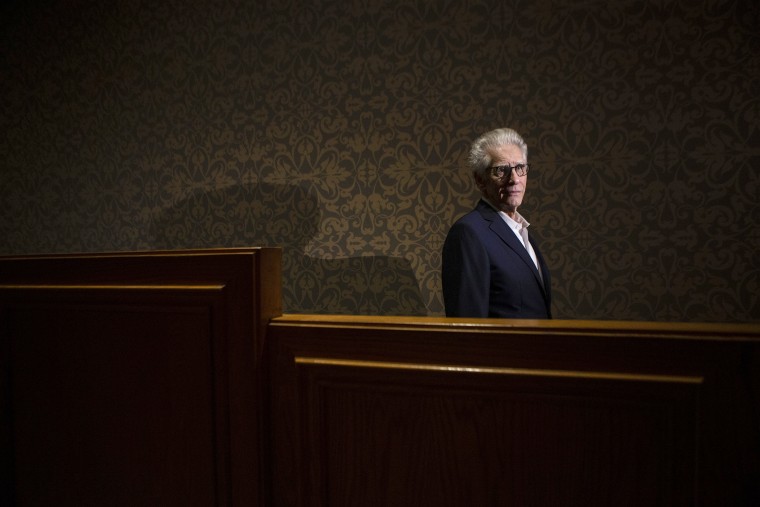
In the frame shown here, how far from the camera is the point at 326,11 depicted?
2074mm

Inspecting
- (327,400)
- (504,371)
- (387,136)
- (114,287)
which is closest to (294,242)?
(387,136)

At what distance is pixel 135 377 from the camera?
28.5 inches

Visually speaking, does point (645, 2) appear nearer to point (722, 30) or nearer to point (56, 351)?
point (722, 30)

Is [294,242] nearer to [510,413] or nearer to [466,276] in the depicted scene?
[466,276]

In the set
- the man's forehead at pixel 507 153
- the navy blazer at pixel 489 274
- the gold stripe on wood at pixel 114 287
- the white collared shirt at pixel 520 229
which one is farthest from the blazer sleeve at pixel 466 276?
the gold stripe on wood at pixel 114 287

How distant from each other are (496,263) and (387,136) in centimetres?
94

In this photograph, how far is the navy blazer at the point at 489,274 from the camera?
4.12 ft

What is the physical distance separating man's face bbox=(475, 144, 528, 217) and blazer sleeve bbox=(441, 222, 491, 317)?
202 mm

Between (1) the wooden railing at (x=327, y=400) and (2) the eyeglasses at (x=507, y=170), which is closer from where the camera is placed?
(1) the wooden railing at (x=327, y=400)

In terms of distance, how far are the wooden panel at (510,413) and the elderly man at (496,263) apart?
645 mm

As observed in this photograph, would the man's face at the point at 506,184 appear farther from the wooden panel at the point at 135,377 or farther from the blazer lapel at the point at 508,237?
the wooden panel at the point at 135,377

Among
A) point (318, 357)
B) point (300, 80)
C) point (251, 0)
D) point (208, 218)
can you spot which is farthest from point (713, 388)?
point (251, 0)

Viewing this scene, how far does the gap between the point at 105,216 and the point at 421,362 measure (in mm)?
2362

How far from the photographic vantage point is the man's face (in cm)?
142
